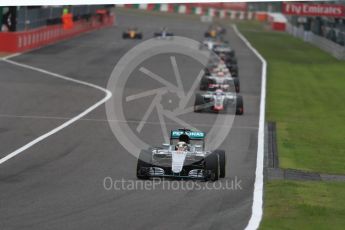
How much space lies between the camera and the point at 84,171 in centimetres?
2277

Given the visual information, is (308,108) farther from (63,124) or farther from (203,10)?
(203,10)

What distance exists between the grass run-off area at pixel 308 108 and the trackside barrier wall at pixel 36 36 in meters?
15.3

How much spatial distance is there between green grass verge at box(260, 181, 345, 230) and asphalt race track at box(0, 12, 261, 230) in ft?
1.59

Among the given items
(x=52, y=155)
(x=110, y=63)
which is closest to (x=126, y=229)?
(x=52, y=155)

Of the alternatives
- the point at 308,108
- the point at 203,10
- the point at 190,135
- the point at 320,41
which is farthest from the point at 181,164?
the point at 203,10

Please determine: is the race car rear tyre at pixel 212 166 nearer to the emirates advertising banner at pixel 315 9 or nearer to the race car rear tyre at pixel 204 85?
the race car rear tyre at pixel 204 85

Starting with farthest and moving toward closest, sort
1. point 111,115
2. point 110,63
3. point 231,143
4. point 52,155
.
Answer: point 110,63, point 111,115, point 231,143, point 52,155

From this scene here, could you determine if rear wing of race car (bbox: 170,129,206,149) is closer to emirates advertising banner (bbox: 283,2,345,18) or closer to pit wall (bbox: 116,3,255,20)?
emirates advertising banner (bbox: 283,2,345,18)

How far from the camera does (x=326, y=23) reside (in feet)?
303

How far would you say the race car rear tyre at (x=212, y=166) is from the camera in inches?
851

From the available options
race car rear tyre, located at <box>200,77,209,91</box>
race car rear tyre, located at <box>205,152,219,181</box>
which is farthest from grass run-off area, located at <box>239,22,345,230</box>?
race car rear tyre, located at <box>200,77,209,91</box>

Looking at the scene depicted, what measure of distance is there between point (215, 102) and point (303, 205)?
1708cm

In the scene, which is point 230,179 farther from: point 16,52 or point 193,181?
point 16,52

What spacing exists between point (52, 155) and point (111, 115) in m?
9.78
